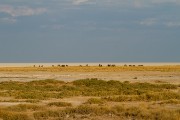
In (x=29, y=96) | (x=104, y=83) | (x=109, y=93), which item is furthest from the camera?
(x=104, y=83)

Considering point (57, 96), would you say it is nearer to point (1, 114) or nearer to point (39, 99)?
point (39, 99)

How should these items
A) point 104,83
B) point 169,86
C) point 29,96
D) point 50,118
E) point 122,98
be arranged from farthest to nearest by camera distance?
point 104,83 → point 169,86 → point 29,96 → point 122,98 → point 50,118

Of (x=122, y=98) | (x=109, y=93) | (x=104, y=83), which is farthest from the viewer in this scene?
(x=104, y=83)

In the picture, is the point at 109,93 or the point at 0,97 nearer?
the point at 0,97

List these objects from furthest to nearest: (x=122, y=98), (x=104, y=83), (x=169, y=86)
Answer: (x=104, y=83), (x=169, y=86), (x=122, y=98)

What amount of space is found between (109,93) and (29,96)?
641cm

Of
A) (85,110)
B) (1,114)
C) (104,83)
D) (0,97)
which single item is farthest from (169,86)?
(1,114)

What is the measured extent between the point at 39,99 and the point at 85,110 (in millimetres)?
8069

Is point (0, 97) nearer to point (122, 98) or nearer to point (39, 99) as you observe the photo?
point (39, 99)

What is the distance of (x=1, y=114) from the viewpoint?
2188 cm

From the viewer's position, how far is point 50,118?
2186 centimetres

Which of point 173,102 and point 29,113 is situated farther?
point 173,102

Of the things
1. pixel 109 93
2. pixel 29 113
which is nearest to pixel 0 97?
pixel 109 93

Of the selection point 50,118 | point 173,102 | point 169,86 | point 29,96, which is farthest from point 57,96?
point 169,86
